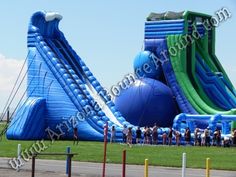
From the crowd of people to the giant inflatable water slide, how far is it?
138 cm

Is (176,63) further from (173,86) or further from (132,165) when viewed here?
(132,165)

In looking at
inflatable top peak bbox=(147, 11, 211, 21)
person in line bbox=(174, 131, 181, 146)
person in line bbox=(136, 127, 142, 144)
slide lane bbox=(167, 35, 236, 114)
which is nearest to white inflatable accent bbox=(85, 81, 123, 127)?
person in line bbox=(136, 127, 142, 144)

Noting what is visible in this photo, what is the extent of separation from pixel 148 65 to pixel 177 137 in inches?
430

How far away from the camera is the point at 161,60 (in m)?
47.7

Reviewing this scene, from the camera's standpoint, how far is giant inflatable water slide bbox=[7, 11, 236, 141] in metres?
41.8

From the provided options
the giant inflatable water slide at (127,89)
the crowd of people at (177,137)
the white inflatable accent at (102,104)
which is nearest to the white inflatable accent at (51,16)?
the giant inflatable water slide at (127,89)

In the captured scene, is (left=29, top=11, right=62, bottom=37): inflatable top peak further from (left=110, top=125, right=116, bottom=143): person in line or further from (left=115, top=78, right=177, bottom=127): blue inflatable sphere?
(left=110, top=125, right=116, bottom=143): person in line

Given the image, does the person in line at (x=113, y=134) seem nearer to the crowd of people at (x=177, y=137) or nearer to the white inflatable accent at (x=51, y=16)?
the crowd of people at (x=177, y=137)

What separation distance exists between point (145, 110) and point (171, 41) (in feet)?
18.2

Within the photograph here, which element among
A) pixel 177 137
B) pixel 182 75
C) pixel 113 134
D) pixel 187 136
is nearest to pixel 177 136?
pixel 177 137

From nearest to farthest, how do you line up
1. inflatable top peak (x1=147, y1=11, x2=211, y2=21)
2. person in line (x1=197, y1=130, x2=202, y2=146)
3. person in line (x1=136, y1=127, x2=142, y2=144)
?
person in line (x1=197, y1=130, x2=202, y2=146)
person in line (x1=136, y1=127, x2=142, y2=144)
inflatable top peak (x1=147, y1=11, x2=211, y2=21)

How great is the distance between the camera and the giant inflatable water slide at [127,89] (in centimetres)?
4175

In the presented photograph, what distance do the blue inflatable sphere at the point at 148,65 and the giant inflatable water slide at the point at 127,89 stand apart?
0.08 meters

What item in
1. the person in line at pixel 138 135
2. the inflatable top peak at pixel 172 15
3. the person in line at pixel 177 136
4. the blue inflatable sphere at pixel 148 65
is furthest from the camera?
the blue inflatable sphere at pixel 148 65
